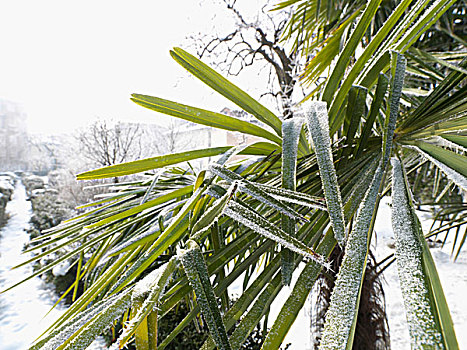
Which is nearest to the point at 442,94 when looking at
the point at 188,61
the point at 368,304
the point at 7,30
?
the point at 188,61

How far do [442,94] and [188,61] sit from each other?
1.05 feet

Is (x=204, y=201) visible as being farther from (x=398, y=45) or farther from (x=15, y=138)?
(x=15, y=138)

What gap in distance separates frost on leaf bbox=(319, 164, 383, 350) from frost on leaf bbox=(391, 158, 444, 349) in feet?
0.06

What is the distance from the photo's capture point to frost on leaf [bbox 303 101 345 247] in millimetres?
188

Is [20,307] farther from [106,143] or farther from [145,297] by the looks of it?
[145,297]

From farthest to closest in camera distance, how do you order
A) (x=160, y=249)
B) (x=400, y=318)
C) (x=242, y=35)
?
1. (x=242, y=35)
2. (x=400, y=318)
3. (x=160, y=249)

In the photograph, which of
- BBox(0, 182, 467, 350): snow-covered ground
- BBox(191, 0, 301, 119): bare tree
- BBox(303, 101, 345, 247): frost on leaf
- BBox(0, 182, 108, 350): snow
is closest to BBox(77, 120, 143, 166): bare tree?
BBox(0, 182, 108, 350): snow

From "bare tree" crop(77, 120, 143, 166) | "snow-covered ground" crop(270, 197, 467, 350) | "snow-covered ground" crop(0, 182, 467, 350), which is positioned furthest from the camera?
"bare tree" crop(77, 120, 143, 166)

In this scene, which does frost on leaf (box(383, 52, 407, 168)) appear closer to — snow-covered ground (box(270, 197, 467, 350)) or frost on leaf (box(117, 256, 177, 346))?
frost on leaf (box(117, 256, 177, 346))

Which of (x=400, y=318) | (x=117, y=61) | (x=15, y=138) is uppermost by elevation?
(x=117, y=61)

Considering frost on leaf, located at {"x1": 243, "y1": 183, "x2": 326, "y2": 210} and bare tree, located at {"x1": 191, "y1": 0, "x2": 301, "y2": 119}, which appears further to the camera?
bare tree, located at {"x1": 191, "y1": 0, "x2": 301, "y2": 119}

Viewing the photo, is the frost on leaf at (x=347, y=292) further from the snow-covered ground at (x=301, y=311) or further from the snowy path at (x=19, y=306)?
the snowy path at (x=19, y=306)

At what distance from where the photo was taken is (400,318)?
7.87 ft

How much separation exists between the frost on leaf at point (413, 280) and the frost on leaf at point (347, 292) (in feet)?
0.06
